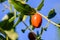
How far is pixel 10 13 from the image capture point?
693mm

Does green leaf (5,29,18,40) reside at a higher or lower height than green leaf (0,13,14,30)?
lower

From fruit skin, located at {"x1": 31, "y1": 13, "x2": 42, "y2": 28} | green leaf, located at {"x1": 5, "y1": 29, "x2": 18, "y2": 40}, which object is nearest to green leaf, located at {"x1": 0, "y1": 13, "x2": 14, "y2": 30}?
green leaf, located at {"x1": 5, "y1": 29, "x2": 18, "y2": 40}

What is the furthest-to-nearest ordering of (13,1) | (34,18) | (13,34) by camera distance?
(34,18)
(13,1)
(13,34)

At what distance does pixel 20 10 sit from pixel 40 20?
121mm

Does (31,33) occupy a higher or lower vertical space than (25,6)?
lower

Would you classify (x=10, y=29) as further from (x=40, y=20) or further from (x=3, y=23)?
(x=40, y=20)

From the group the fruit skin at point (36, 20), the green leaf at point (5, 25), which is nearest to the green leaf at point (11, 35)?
the green leaf at point (5, 25)

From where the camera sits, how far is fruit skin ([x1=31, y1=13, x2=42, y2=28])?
76 cm

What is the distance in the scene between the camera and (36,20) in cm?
82

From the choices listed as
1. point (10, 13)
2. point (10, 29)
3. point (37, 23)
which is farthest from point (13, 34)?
point (37, 23)

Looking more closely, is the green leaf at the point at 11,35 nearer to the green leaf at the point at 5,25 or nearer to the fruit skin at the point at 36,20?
the green leaf at the point at 5,25

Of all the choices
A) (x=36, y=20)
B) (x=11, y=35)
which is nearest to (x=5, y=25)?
(x=11, y=35)

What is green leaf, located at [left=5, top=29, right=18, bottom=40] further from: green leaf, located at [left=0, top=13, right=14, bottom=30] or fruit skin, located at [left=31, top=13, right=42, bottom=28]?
fruit skin, located at [left=31, top=13, right=42, bottom=28]

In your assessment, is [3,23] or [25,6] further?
[25,6]
